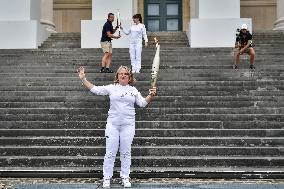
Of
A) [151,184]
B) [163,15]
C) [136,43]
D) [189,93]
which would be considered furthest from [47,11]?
[151,184]

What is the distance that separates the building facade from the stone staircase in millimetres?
8347

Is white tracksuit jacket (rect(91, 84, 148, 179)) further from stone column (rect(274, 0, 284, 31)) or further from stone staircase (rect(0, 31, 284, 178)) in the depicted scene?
stone column (rect(274, 0, 284, 31))

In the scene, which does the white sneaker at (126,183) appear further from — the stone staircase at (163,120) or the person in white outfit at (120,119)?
the stone staircase at (163,120)

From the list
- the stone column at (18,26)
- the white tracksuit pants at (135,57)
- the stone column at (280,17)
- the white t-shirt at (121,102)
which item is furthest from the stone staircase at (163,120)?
the stone column at (280,17)

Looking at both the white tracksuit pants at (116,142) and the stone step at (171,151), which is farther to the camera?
the stone step at (171,151)

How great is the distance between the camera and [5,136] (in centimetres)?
882

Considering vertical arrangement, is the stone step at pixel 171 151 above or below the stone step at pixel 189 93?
below

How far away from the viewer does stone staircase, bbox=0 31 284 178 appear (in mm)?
7648

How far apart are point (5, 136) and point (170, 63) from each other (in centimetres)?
579

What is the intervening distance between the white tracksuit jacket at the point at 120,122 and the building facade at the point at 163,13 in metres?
15.1

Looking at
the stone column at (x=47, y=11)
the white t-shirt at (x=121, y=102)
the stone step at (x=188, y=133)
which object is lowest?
the stone step at (x=188, y=133)

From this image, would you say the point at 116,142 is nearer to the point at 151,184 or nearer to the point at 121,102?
the point at 121,102

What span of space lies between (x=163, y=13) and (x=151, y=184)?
16.0 m

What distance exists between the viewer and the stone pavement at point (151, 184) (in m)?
6.23
